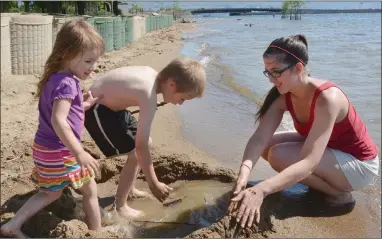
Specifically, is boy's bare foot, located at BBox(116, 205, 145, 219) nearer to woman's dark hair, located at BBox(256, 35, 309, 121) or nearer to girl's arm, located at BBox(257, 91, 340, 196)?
girl's arm, located at BBox(257, 91, 340, 196)

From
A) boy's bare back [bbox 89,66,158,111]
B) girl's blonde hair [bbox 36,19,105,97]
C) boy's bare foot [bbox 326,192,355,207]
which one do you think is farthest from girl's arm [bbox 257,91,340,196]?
girl's blonde hair [bbox 36,19,105,97]

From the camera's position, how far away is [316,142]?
8.59 feet

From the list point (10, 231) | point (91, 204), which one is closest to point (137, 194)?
point (91, 204)

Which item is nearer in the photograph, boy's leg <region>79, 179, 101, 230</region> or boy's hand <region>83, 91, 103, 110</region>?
boy's leg <region>79, 179, 101, 230</region>

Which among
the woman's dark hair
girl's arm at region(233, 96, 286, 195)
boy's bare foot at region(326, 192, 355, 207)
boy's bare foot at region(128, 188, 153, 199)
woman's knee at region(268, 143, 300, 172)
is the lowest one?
boy's bare foot at region(128, 188, 153, 199)

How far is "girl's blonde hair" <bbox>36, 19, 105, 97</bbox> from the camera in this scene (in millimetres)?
2340

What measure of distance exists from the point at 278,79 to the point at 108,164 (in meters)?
1.59

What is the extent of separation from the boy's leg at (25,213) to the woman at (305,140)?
3.36 feet

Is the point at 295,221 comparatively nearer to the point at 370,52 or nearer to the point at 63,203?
the point at 63,203

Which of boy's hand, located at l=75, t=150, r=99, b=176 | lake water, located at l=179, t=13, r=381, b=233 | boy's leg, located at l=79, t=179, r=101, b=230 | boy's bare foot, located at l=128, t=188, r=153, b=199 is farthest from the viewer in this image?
lake water, located at l=179, t=13, r=381, b=233

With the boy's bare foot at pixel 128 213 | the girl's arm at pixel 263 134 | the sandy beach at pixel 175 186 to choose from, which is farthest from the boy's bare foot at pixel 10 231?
the girl's arm at pixel 263 134

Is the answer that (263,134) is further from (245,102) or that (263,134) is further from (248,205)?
(245,102)

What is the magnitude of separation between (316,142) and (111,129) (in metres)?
1.27

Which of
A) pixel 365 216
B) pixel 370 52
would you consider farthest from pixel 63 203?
pixel 370 52
